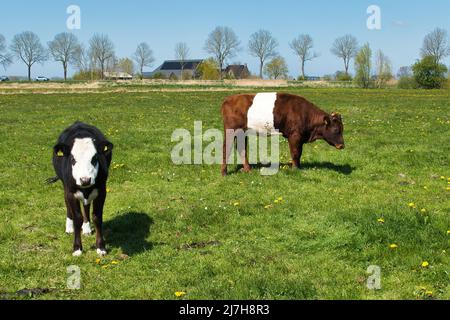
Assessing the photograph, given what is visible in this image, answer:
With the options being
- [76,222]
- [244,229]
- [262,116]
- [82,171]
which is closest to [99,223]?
[76,222]

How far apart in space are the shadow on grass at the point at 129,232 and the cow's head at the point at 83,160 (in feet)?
5.14

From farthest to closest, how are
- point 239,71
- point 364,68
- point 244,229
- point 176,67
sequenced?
point 176,67 → point 239,71 → point 364,68 → point 244,229

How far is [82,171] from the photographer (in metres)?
7.73

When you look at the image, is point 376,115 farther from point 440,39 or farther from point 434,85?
point 440,39

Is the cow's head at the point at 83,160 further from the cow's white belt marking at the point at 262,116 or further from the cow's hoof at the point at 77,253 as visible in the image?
the cow's white belt marking at the point at 262,116

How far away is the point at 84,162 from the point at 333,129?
8.86 m

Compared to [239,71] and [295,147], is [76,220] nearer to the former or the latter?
[295,147]

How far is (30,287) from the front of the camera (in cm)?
711

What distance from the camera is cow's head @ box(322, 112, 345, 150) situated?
14430mm

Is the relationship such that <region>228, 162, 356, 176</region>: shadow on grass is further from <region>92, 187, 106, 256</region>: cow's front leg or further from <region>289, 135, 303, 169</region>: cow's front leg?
<region>92, 187, 106, 256</region>: cow's front leg

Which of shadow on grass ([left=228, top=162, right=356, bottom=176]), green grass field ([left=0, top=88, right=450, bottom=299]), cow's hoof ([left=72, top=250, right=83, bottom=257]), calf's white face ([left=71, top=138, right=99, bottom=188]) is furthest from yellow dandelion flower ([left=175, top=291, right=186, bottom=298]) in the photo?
shadow on grass ([left=228, top=162, right=356, bottom=176])

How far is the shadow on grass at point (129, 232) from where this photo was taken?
28.9 ft
